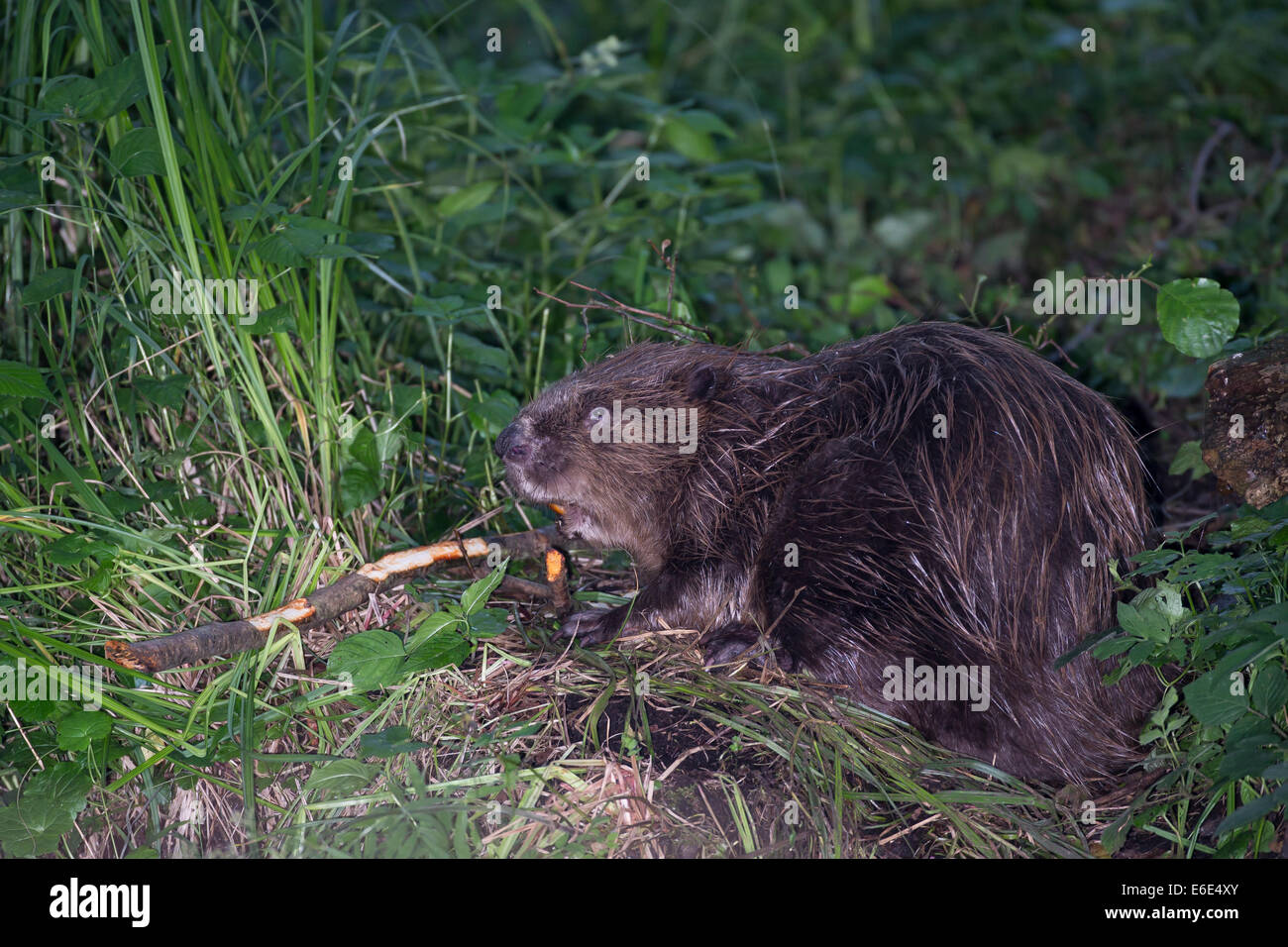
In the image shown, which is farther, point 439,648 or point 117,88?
point 117,88

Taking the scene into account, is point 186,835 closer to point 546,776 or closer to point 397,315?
point 546,776

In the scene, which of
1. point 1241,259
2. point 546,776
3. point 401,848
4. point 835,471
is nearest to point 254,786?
point 401,848

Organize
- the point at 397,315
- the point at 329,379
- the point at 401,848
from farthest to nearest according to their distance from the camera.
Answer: the point at 397,315, the point at 329,379, the point at 401,848

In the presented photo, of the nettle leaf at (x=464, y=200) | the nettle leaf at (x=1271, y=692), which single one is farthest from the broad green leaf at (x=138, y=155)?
the nettle leaf at (x=1271, y=692)

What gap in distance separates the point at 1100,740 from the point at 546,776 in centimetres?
173

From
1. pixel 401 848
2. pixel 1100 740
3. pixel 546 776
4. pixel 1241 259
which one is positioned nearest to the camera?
pixel 401 848

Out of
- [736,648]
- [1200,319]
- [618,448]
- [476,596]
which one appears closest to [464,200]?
[618,448]

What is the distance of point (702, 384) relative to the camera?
425 centimetres

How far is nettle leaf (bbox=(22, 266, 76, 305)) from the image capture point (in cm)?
396

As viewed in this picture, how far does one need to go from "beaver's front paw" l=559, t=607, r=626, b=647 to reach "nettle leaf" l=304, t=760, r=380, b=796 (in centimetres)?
96

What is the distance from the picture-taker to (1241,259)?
6.45 m

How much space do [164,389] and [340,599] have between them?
3.17ft

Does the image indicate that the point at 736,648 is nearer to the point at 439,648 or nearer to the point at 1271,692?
the point at 439,648

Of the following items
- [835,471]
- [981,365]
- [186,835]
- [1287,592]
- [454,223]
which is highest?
[454,223]
